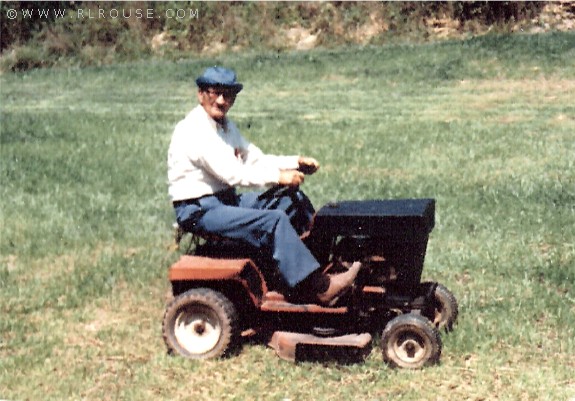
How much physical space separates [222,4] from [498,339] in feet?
73.7

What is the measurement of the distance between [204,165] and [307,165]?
2.53 ft

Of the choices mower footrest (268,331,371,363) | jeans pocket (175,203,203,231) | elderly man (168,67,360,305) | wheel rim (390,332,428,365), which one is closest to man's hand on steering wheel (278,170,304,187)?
elderly man (168,67,360,305)

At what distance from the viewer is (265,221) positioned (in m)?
5.39

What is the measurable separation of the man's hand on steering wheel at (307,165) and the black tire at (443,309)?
1026mm

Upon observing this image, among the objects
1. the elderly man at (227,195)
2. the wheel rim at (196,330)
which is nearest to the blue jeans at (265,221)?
the elderly man at (227,195)

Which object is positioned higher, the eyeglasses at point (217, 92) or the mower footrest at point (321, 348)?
the eyeglasses at point (217, 92)

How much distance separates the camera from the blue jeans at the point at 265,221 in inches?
210

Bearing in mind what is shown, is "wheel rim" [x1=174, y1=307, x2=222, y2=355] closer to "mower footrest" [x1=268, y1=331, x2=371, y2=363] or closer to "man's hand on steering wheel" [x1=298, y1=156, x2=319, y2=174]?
"mower footrest" [x1=268, y1=331, x2=371, y2=363]

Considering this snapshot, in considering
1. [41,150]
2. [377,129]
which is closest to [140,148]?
[41,150]

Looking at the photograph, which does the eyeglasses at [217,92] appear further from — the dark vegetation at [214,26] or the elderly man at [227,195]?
the dark vegetation at [214,26]

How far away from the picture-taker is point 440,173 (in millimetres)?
10859

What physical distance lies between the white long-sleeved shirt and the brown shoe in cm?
66

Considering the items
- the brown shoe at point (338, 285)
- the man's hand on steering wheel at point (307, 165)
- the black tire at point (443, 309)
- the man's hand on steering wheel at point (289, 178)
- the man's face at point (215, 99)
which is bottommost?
the black tire at point (443, 309)

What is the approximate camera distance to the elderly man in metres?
5.37
